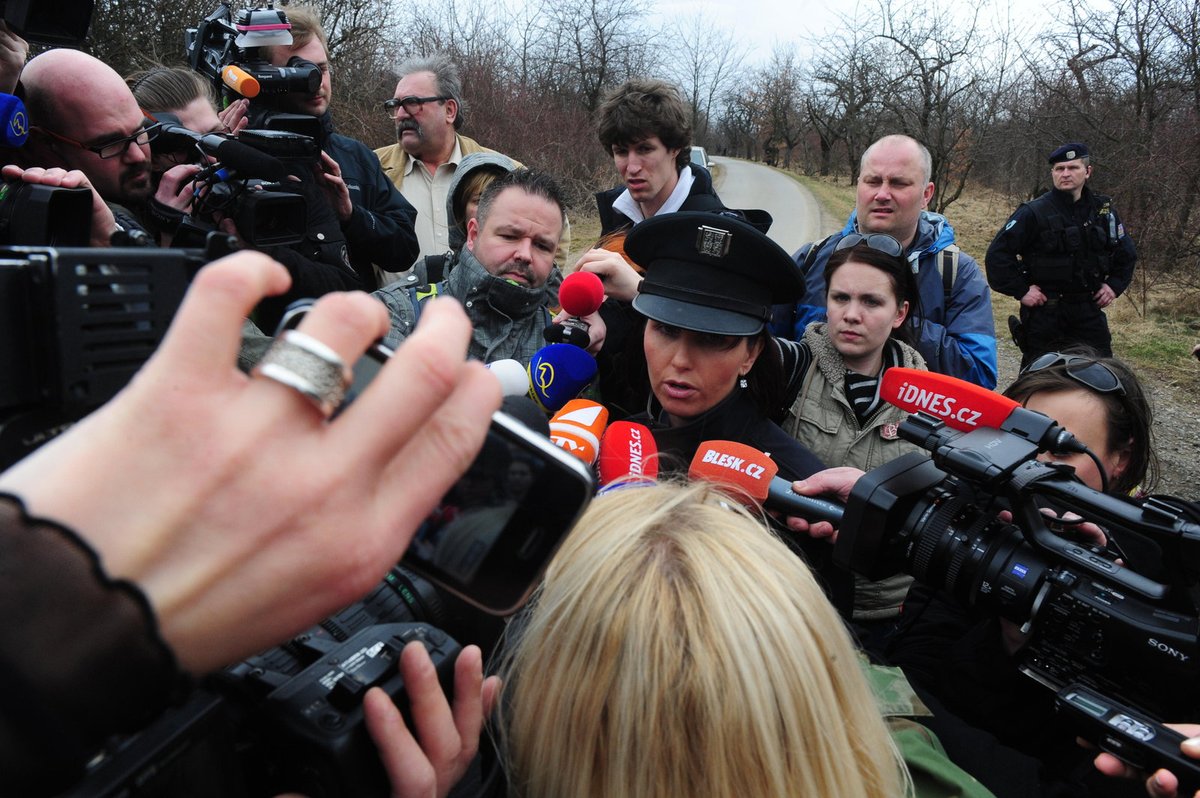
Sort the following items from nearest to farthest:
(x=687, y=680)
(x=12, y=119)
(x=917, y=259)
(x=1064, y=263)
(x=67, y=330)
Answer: (x=67, y=330), (x=687, y=680), (x=12, y=119), (x=917, y=259), (x=1064, y=263)

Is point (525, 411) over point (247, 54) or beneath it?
beneath

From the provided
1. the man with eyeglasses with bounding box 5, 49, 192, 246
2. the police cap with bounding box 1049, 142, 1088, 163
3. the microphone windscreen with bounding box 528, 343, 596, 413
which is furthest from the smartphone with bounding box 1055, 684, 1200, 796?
the police cap with bounding box 1049, 142, 1088, 163

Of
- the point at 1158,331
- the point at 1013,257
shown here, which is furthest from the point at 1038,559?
the point at 1158,331

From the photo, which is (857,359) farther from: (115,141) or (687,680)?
(115,141)

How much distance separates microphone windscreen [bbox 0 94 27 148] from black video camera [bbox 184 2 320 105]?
0.86 meters

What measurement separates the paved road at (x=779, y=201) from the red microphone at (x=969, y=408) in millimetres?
9859

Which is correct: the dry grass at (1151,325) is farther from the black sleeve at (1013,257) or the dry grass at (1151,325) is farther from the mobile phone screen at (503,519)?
the mobile phone screen at (503,519)

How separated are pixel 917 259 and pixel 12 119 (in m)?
3.21

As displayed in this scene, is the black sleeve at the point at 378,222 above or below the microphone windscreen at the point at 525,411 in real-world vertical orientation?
above

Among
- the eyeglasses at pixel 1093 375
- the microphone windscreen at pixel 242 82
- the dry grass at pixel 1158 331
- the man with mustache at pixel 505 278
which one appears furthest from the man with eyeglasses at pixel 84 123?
the dry grass at pixel 1158 331

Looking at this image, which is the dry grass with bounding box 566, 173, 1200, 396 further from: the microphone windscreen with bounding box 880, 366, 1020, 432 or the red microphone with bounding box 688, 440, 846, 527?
the microphone windscreen with bounding box 880, 366, 1020, 432

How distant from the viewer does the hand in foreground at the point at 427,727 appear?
2.84 feet

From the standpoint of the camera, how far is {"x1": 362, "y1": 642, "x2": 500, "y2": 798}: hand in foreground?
865 millimetres

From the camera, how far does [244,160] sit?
6.61 ft
